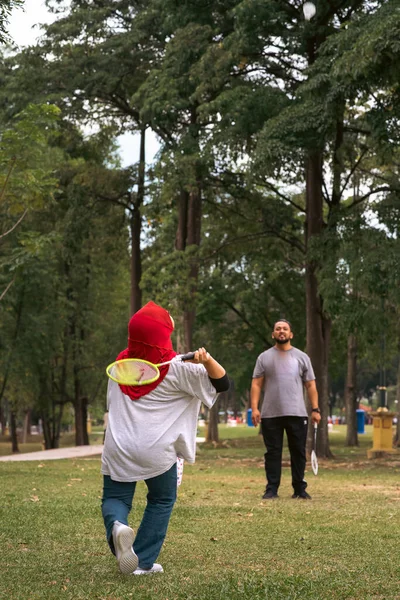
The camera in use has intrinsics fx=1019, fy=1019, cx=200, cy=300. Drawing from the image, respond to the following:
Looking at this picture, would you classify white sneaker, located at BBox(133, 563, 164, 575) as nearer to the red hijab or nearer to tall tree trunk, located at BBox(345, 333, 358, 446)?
the red hijab

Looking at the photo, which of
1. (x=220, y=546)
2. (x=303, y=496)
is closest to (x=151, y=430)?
(x=220, y=546)

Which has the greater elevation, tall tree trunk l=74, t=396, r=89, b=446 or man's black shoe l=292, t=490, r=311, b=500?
tall tree trunk l=74, t=396, r=89, b=446

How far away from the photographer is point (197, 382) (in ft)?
20.7

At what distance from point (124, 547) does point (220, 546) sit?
1797 millimetres

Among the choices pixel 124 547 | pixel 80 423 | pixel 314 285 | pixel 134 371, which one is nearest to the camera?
pixel 124 547

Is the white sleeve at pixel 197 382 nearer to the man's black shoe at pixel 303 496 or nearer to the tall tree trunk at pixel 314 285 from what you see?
the man's black shoe at pixel 303 496

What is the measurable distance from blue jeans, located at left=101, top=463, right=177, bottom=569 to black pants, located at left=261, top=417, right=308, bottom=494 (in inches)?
210

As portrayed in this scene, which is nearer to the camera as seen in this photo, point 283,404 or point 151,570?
point 151,570

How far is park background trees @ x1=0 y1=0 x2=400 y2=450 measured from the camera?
777 inches

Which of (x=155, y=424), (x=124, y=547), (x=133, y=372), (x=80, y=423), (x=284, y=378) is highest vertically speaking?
(x=284, y=378)

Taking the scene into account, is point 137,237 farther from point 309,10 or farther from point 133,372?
point 133,372

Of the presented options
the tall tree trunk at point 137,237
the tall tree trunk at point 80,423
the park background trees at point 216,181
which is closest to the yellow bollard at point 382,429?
the park background trees at point 216,181

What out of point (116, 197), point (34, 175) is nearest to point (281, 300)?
point (116, 197)

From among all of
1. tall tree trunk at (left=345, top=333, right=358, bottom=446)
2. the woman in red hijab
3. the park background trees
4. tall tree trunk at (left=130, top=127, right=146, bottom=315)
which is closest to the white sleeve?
the woman in red hijab
